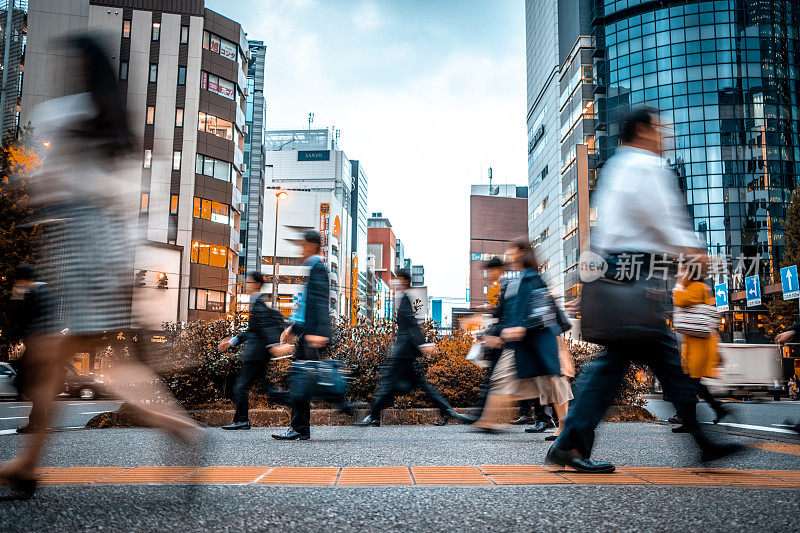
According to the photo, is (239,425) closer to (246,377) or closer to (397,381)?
(246,377)

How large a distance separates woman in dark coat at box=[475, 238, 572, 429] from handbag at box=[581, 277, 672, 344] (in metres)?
1.62

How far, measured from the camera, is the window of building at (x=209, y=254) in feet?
146

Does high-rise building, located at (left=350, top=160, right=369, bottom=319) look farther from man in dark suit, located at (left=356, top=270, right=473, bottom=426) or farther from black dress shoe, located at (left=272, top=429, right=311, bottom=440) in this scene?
black dress shoe, located at (left=272, top=429, right=311, bottom=440)

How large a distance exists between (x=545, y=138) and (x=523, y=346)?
76377 mm

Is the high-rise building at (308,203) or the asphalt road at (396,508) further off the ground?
the high-rise building at (308,203)

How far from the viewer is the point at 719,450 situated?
3.36m

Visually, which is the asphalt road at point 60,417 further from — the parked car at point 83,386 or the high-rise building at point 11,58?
the high-rise building at point 11,58

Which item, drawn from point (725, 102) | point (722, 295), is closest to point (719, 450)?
point (722, 295)

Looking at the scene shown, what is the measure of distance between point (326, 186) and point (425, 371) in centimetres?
10888

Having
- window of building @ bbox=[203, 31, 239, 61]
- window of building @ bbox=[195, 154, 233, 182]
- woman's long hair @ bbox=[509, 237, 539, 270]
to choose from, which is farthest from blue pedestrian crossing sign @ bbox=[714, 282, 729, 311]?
window of building @ bbox=[203, 31, 239, 61]

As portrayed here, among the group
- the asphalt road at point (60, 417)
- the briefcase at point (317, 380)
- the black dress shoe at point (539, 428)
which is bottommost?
the asphalt road at point (60, 417)

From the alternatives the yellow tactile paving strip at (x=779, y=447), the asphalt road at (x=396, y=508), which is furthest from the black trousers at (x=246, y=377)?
the yellow tactile paving strip at (x=779, y=447)

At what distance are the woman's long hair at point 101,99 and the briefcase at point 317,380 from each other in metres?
3.12

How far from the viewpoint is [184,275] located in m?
43.3
